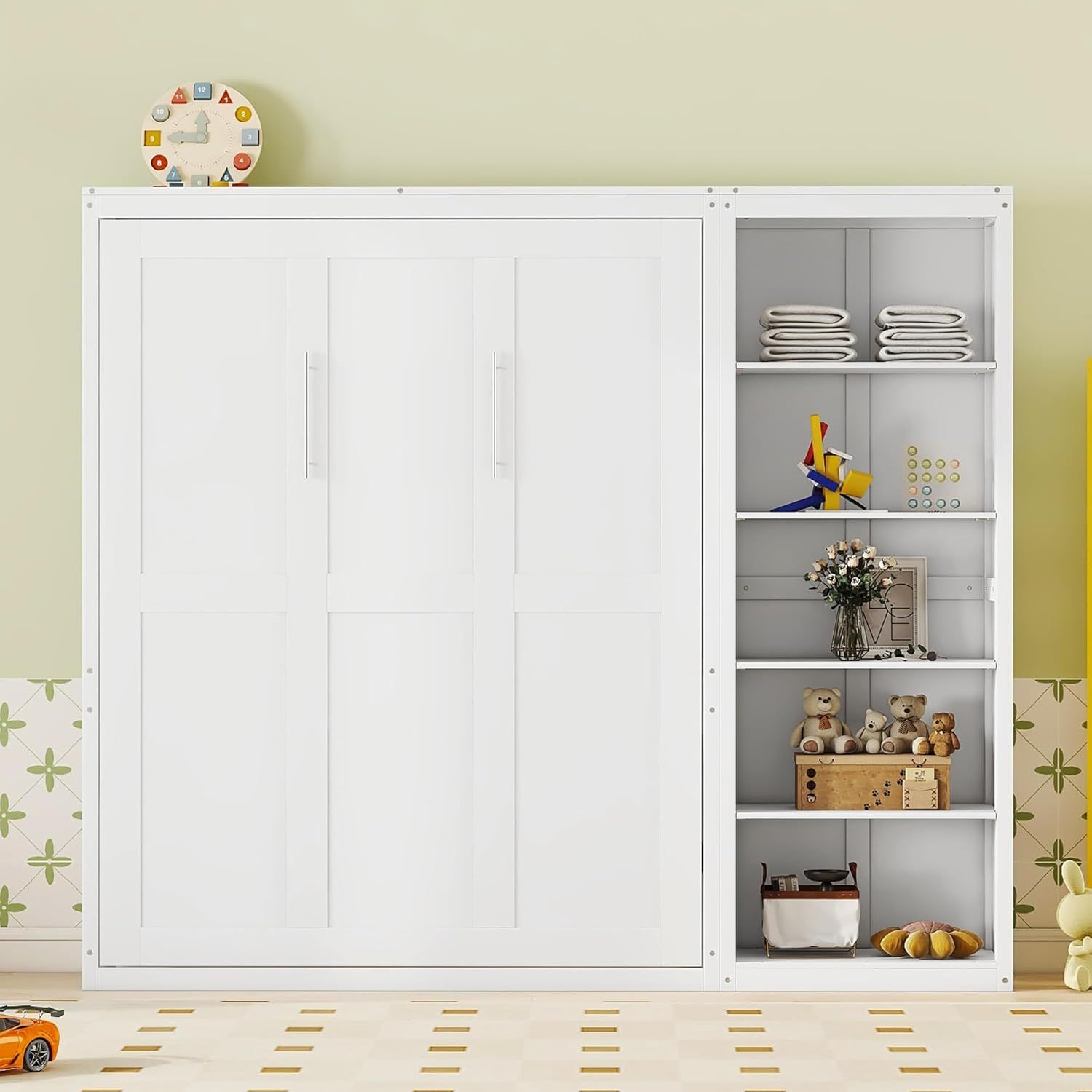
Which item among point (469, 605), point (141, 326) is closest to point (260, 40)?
point (141, 326)

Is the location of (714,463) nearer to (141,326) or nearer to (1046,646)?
(1046,646)

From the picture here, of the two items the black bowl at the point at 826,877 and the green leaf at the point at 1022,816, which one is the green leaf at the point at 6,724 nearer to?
the black bowl at the point at 826,877

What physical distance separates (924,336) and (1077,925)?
4.75 ft

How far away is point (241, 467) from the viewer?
9.07ft

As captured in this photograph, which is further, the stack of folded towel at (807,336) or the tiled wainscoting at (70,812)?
the tiled wainscoting at (70,812)

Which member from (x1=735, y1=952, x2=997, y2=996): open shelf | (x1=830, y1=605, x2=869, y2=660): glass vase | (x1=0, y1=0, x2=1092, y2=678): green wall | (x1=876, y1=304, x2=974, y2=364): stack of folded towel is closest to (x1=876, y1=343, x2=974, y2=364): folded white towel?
(x1=876, y1=304, x2=974, y2=364): stack of folded towel

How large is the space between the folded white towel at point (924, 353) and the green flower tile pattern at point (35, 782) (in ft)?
7.33

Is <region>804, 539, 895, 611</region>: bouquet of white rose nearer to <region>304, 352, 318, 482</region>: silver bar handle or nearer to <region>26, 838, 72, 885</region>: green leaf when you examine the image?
<region>304, 352, 318, 482</region>: silver bar handle

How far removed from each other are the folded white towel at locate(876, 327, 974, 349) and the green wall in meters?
0.32

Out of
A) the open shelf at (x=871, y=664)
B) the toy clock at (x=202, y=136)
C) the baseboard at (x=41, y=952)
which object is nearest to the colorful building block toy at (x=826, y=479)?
the open shelf at (x=871, y=664)

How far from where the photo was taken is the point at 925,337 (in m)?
2.85

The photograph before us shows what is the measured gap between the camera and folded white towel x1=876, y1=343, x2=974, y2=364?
9.32 feet

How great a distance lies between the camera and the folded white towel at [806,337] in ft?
9.35

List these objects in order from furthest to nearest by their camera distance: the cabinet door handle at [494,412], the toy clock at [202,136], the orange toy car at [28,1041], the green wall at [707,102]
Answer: the green wall at [707,102]
the toy clock at [202,136]
the cabinet door handle at [494,412]
the orange toy car at [28,1041]
